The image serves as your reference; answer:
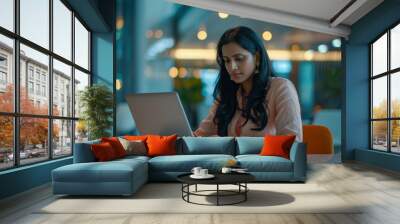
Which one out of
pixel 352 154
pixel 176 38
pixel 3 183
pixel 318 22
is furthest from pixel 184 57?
pixel 3 183

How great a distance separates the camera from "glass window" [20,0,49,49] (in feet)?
17.5

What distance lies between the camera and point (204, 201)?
4.38 meters

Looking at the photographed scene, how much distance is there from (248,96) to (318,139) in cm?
182

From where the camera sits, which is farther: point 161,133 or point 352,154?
point 352,154

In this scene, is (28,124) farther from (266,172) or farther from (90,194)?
(266,172)

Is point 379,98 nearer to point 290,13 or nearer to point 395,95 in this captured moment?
point 395,95

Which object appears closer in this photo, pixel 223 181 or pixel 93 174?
pixel 223 181

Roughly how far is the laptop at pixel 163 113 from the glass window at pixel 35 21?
1.77 metres

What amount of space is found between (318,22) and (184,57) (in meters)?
3.03

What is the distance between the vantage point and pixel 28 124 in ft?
17.7

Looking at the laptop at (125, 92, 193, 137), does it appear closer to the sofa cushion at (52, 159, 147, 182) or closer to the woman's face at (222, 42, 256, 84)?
the woman's face at (222, 42, 256, 84)

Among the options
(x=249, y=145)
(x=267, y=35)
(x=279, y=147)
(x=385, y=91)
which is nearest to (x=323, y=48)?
(x=267, y=35)

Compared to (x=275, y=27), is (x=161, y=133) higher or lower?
lower

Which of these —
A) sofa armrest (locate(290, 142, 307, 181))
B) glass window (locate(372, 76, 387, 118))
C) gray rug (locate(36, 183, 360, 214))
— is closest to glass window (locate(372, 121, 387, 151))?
glass window (locate(372, 76, 387, 118))
